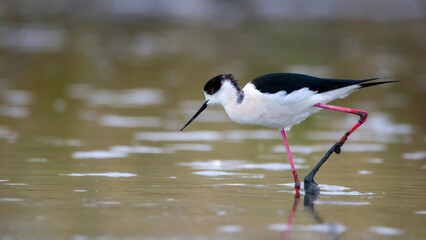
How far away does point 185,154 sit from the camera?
10.7 m

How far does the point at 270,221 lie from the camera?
6883mm

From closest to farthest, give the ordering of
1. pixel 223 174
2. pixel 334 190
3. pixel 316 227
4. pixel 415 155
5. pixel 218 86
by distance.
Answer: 1. pixel 316 227
2. pixel 334 190
3. pixel 218 86
4. pixel 223 174
5. pixel 415 155

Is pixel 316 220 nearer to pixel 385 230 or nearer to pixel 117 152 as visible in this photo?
pixel 385 230

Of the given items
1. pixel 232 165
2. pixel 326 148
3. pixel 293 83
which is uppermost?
pixel 293 83

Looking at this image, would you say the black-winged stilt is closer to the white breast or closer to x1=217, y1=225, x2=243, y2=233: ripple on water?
the white breast

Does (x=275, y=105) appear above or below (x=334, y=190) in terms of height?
above

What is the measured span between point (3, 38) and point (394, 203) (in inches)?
887

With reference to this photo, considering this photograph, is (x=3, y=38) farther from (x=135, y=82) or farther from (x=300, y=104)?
(x=300, y=104)

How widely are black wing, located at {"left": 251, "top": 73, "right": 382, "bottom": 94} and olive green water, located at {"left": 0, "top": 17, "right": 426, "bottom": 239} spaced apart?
3.00 ft

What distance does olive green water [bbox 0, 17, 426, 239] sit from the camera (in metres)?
6.83

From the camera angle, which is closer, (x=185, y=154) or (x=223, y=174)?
(x=223, y=174)

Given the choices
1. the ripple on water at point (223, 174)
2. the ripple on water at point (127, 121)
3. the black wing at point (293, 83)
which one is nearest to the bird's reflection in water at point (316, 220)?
the black wing at point (293, 83)

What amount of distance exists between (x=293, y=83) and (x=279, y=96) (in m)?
0.19

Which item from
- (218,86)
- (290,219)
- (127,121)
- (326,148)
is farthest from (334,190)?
(127,121)
